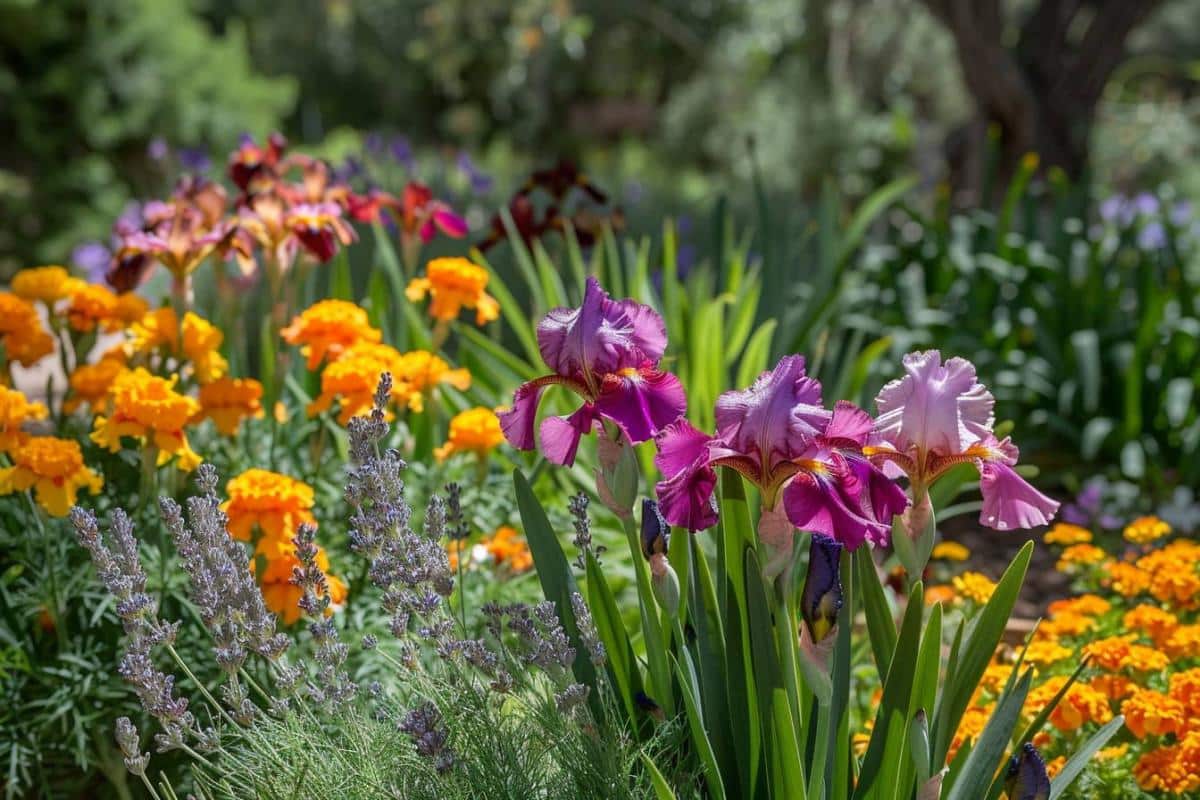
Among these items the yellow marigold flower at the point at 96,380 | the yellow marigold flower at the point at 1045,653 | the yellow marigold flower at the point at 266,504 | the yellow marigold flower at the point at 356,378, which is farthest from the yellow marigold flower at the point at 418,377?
the yellow marigold flower at the point at 1045,653

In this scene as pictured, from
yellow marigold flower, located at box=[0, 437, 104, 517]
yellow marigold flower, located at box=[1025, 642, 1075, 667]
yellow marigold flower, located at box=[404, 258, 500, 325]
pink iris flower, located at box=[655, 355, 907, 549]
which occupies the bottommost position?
yellow marigold flower, located at box=[0, 437, 104, 517]

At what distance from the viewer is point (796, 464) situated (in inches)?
44.5

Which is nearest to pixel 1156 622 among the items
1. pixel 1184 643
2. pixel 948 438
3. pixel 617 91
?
pixel 1184 643

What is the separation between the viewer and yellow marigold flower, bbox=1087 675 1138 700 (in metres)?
1.75

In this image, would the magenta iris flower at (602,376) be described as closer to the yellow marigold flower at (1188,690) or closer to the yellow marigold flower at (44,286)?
the yellow marigold flower at (1188,690)

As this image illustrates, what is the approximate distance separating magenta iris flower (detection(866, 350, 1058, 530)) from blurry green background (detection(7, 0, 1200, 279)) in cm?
265

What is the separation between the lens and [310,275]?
3100mm

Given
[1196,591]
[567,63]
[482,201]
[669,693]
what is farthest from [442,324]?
[567,63]

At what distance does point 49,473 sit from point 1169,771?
61.6 inches

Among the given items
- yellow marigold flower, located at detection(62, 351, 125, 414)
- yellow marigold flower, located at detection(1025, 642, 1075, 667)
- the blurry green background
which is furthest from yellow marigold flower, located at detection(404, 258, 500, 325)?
the blurry green background

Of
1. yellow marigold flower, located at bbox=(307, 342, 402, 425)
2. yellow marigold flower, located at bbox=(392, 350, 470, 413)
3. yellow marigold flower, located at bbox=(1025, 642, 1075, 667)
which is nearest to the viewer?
yellow marigold flower, located at bbox=(1025, 642, 1075, 667)

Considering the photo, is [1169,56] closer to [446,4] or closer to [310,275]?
[446,4]

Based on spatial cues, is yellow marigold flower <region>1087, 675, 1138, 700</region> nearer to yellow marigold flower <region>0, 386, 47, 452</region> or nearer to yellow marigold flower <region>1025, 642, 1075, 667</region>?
yellow marigold flower <region>1025, 642, 1075, 667</region>

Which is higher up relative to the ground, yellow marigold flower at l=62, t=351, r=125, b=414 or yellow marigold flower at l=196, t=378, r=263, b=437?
yellow marigold flower at l=196, t=378, r=263, b=437
